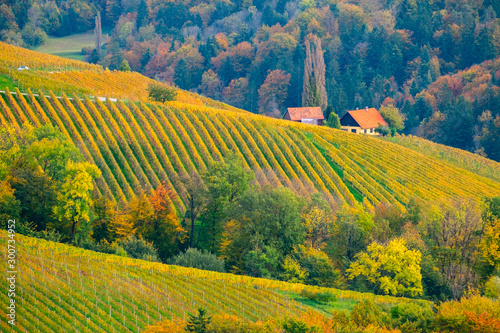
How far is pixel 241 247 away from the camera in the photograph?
43656 millimetres

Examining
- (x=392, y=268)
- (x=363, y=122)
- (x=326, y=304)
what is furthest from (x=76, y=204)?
(x=363, y=122)

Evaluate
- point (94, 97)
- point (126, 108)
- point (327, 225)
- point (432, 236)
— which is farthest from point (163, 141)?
point (432, 236)

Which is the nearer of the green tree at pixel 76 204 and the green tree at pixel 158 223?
the green tree at pixel 76 204

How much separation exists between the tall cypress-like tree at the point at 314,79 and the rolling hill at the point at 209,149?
120ft

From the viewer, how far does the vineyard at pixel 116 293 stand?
87.1ft

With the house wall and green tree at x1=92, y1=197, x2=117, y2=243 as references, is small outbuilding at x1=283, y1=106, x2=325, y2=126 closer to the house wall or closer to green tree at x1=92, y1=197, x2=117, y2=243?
the house wall

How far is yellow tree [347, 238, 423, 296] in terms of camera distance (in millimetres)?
39375

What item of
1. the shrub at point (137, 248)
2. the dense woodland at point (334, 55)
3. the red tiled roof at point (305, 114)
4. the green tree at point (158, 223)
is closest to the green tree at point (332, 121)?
the red tiled roof at point (305, 114)

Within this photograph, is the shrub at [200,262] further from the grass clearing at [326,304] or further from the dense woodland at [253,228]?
the grass clearing at [326,304]

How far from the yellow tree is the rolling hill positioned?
12186 mm

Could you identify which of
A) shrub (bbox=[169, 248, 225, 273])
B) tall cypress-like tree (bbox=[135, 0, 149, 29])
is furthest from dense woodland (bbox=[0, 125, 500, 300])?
tall cypress-like tree (bbox=[135, 0, 149, 29])

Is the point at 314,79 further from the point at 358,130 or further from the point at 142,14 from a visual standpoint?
the point at 142,14

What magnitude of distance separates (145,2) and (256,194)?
148 meters

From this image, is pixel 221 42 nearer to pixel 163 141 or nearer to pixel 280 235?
pixel 163 141
